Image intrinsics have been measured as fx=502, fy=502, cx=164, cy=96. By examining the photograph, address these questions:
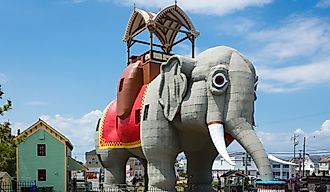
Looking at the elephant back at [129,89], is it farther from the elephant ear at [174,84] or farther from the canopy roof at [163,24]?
the elephant ear at [174,84]

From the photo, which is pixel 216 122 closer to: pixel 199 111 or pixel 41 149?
pixel 199 111

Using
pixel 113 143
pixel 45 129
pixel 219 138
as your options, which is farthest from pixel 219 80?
pixel 45 129

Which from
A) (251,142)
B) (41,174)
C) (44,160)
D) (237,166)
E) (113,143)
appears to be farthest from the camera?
(237,166)

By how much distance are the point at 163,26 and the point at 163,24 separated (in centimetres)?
47

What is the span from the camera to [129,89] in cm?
1611

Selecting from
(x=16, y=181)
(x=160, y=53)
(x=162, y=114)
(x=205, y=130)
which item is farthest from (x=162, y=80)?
(x=16, y=181)

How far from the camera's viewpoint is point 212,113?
12.5 m

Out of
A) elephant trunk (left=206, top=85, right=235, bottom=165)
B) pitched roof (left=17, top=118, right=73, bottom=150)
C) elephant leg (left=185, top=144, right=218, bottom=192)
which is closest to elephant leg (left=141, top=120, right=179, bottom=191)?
elephant leg (left=185, top=144, right=218, bottom=192)

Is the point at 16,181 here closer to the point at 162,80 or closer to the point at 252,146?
the point at 162,80

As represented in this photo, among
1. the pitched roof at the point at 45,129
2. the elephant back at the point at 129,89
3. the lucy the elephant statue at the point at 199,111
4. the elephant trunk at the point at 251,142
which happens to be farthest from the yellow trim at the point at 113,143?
the pitched roof at the point at 45,129

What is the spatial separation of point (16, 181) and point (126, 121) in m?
13.1

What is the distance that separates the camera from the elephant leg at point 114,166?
17.2 metres

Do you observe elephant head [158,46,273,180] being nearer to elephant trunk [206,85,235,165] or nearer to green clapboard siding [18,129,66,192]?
elephant trunk [206,85,235,165]

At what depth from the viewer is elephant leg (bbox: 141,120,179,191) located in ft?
45.1
